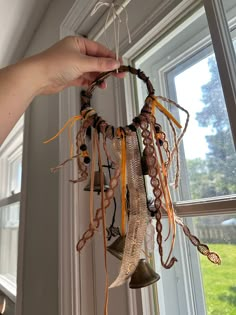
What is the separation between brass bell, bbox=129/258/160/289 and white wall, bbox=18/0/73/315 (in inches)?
18.8

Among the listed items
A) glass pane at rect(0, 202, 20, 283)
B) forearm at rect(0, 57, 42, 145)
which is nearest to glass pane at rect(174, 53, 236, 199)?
forearm at rect(0, 57, 42, 145)

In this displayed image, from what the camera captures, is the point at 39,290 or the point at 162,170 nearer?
the point at 162,170

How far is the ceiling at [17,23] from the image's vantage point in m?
1.09

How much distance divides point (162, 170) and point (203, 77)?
28cm

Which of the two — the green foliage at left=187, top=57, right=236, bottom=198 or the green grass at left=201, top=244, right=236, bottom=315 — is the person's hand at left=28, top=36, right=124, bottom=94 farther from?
the green grass at left=201, top=244, right=236, bottom=315

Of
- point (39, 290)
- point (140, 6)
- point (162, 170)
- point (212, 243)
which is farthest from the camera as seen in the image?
point (39, 290)

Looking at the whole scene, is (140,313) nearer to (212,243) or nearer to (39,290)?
(212,243)

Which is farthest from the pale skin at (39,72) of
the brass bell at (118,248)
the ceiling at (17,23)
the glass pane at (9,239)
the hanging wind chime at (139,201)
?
the glass pane at (9,239)

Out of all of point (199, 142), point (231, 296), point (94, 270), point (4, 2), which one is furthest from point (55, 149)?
point (4, 2)

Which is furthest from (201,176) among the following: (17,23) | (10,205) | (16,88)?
(10,205)

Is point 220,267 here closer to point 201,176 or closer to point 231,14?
point 201,176

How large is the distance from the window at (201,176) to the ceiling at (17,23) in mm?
849

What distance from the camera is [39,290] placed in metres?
0.80

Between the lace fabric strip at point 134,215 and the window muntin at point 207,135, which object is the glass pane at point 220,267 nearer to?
the window muntin at point 207,135
